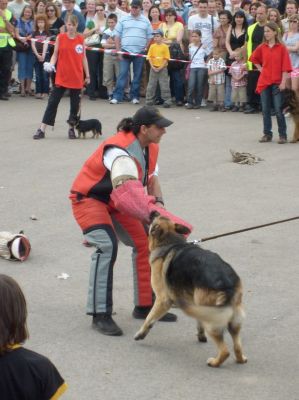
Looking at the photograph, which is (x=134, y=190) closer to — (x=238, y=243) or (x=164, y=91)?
(x=238, y=243)

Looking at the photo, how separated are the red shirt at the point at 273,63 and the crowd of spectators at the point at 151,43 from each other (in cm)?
202

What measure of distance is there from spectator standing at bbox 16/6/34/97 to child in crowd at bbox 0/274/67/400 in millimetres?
15703

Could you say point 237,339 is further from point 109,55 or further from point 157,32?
point 109,55

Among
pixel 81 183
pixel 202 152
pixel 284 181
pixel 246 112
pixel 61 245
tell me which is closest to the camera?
pixel 81 183

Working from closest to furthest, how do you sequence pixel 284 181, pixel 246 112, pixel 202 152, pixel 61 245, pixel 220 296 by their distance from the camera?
pixel 220 296, pixel 61 245, pixel 284 181, pixel 202 152, pixel 246 112

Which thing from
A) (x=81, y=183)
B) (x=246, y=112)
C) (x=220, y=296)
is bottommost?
(x=246, y=112)

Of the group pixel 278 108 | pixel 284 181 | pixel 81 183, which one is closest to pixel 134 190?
pixel 81 183

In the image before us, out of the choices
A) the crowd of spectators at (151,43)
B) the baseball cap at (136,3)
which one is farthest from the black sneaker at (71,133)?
the baseball cap at (136,3)

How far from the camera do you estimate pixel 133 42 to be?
17984 mm

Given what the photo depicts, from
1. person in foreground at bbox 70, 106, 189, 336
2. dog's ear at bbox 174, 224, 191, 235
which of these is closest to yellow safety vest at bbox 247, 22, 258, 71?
person in foreground at bbox 70, 106, 189, 336

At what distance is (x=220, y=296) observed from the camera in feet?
18.5

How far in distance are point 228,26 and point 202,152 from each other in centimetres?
459

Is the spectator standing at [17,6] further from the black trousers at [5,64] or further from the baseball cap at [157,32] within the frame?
the baseball cap at [157,32]

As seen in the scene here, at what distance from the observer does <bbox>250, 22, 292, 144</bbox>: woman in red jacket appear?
45.7ft
